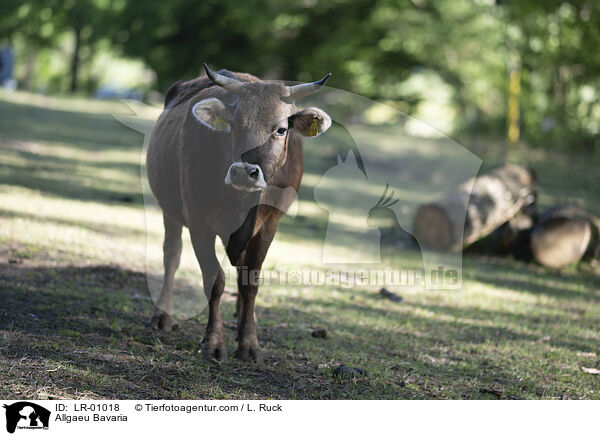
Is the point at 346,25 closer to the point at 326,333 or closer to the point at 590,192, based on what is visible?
the point at 590,192

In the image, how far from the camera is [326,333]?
261 inches

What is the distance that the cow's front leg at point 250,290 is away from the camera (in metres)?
5.66

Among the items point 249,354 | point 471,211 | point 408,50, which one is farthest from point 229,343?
point 408,50

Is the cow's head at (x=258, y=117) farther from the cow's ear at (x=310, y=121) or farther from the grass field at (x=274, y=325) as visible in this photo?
the grass field at (x=274, y=325)

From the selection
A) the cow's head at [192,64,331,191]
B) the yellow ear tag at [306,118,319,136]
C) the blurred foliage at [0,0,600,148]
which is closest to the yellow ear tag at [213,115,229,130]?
the cow's head at [192,64,331,191]

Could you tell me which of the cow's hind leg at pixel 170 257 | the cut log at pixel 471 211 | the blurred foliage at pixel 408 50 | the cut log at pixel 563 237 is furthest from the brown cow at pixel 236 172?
the blurred foliage at pixel 408 50

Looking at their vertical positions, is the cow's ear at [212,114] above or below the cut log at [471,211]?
above

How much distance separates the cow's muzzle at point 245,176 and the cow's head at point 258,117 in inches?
2.2

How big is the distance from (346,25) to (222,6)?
466 centimetres

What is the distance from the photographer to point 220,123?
17.3ft

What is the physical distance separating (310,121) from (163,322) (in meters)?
2.19

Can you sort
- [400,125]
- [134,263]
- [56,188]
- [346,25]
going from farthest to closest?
[400,125]
[346,25]
[56,188]
[134,263]

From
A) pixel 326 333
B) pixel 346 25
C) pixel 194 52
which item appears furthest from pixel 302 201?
pixel 194 52
